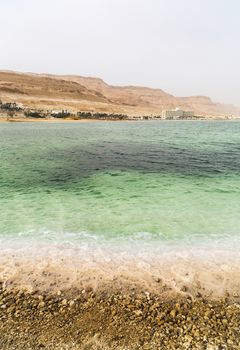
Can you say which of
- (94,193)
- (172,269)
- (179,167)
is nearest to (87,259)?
(172,269)

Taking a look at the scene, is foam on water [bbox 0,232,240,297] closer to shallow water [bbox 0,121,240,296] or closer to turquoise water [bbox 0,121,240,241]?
shallow water [bbox 0,121,240,296]

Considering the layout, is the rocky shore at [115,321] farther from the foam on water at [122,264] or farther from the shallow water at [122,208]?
the shallow water at [122,208]

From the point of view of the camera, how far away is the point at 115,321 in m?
5.97

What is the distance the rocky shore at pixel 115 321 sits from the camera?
5.41 metres

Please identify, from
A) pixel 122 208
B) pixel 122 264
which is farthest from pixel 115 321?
pixel 122 208

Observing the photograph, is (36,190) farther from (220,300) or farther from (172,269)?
(220,300)

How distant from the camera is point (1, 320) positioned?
5.91 metres

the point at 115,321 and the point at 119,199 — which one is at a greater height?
the point at 115,321

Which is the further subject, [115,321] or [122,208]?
[122,208]

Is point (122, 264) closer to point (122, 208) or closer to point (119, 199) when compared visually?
point (122, 208)

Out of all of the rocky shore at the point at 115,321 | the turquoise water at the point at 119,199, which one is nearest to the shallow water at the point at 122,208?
the turquoise water at the point at 119,199

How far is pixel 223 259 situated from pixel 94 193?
9.03 m

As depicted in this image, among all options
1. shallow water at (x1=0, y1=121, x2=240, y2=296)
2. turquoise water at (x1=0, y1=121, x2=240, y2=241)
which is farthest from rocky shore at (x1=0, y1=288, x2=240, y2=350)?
turquoise water at (x1=0, y1=121, x2=240, y2=241)

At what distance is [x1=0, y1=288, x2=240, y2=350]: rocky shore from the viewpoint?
17.8 ft
